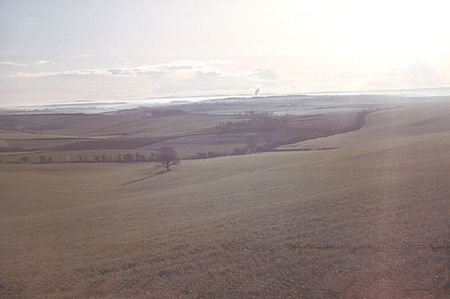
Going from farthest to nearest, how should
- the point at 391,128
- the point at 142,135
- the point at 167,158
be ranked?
the point at 142,135 → the point at 391,128 → the point at 167,158

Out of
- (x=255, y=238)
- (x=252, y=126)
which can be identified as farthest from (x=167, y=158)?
(x=252, y=126)

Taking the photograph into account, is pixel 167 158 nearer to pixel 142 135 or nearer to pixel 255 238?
pixel 255 238

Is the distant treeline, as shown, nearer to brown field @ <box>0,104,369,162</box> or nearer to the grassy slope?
brown field @ <box>0,104,369,162</box>

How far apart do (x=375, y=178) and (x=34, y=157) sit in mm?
43306

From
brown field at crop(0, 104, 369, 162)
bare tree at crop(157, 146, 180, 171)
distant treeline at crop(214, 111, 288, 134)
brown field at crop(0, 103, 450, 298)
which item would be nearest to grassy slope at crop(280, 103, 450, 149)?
brown field at crop(0, 104, 369, 162)

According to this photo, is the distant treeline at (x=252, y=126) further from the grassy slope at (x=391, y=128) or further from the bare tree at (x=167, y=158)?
the bare tree at (x=167, y=158)

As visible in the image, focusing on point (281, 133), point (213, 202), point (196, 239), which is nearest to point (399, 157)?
point (213, 202)

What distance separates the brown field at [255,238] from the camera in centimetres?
942

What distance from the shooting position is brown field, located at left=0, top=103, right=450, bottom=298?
9424 mm

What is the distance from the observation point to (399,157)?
25359 millimetres

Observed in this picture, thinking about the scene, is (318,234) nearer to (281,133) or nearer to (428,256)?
(428,256)

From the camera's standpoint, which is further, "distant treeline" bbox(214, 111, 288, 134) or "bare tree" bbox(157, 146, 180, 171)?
"distant treeline" bbox(214, 111, 288, 134)

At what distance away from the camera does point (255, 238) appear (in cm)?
1265

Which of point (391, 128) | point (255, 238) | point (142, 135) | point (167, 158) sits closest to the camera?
point (255, 238)
